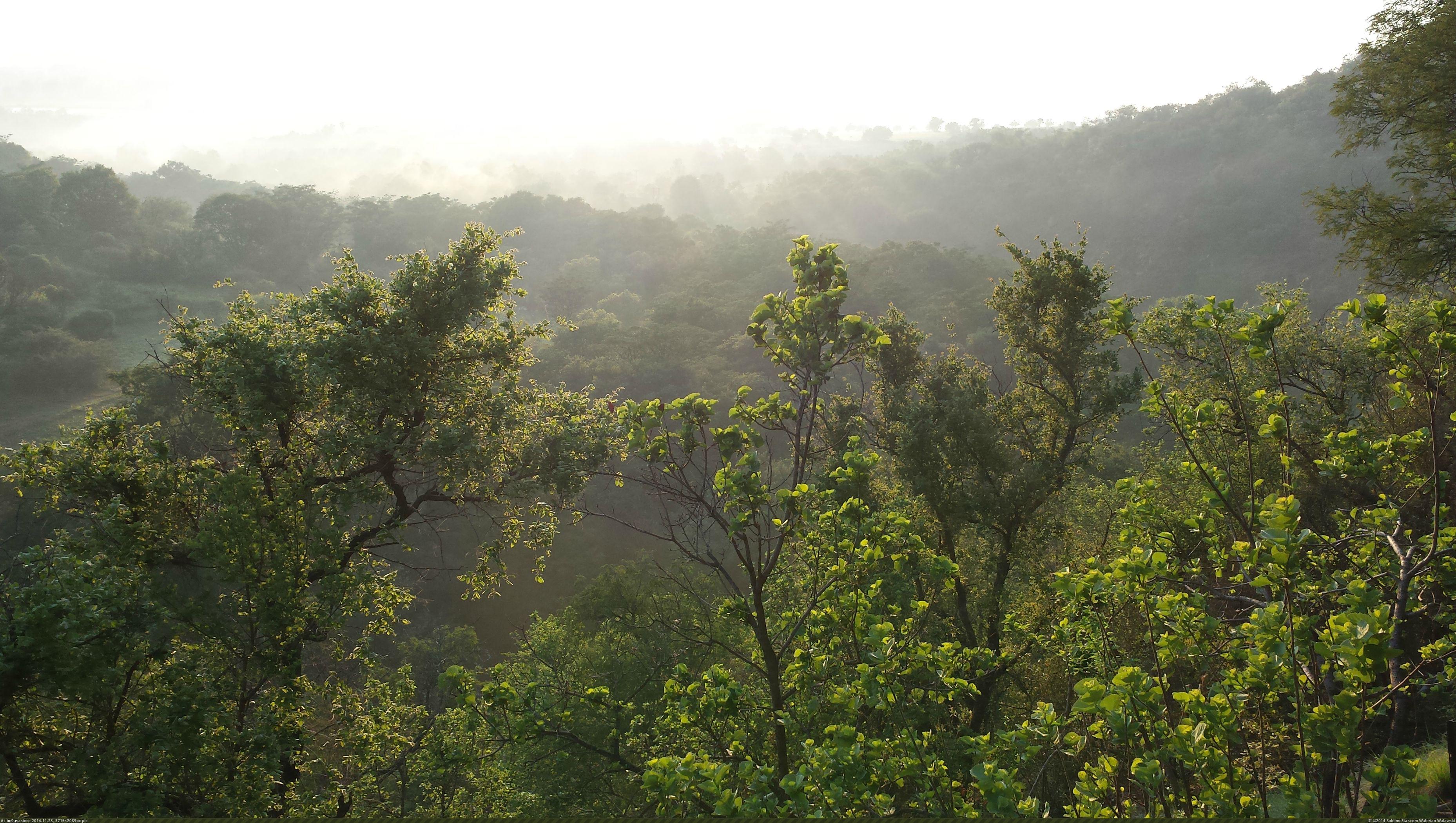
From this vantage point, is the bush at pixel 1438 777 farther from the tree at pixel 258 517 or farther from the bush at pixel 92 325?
the bush at pixel 92 325

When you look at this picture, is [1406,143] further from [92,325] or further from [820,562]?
[92,325]

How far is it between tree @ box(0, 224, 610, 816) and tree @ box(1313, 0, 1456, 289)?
51.3 ft

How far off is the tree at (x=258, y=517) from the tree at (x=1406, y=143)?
15.6m

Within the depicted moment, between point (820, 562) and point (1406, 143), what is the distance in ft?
56.7

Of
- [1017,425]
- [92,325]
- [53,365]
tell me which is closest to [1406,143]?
[1017,425]

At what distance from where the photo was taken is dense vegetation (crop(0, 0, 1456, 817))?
3.37m

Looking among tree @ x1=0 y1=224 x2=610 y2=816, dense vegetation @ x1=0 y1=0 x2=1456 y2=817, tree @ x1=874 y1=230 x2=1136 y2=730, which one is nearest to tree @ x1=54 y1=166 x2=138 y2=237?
dense vegetation @ x1=0 y1=0 x2=1456 y2=817

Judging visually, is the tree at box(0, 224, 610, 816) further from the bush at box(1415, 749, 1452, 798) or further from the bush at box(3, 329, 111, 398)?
the bush at box(3, 329, 111, 398)

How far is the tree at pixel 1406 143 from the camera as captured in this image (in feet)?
41.4

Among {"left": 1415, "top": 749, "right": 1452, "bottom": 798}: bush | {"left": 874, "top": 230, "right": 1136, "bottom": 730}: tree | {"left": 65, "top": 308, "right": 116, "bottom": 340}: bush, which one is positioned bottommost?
{"left": 1415, "top": 749, "right": 1452, "bottom": 798}: bush

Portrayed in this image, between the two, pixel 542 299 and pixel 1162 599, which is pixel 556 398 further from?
pixel 542 299

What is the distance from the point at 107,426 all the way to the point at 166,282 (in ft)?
217

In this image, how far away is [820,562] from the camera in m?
5.59

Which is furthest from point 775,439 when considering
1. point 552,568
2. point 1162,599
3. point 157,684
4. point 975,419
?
point 1162,599
